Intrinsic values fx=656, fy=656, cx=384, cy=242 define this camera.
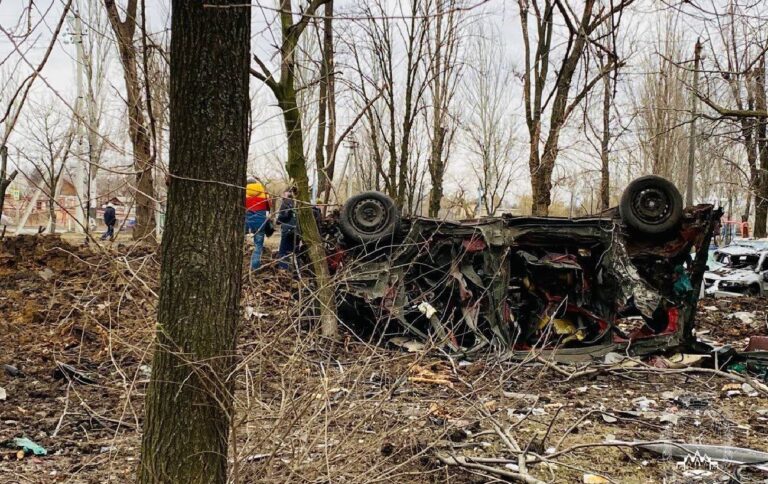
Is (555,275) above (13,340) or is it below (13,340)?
above

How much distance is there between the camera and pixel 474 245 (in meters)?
6.98

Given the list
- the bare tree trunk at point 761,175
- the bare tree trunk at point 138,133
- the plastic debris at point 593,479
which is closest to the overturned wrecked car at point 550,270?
the plastic debris at point 593,479

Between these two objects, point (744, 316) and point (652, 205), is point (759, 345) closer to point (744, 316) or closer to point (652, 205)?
point (652, 205)

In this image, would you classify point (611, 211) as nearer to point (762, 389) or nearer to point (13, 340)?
point (762, 389)

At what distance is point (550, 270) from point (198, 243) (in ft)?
17.5

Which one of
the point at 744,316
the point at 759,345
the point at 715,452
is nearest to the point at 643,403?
the point at 715,452

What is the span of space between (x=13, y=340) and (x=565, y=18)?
21.8 feet

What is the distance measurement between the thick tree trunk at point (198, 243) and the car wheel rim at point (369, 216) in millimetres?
4630

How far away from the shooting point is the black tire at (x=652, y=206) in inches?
273

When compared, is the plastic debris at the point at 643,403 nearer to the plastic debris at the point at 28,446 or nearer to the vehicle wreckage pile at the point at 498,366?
the vehicle wreckage pile at the point at 498,366

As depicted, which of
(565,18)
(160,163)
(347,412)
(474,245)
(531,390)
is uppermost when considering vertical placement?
(565,18)

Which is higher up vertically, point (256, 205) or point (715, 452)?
point (256, 205)

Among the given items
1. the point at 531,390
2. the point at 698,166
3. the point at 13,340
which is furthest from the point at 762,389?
the point at 698,166

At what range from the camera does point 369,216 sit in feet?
23.8
